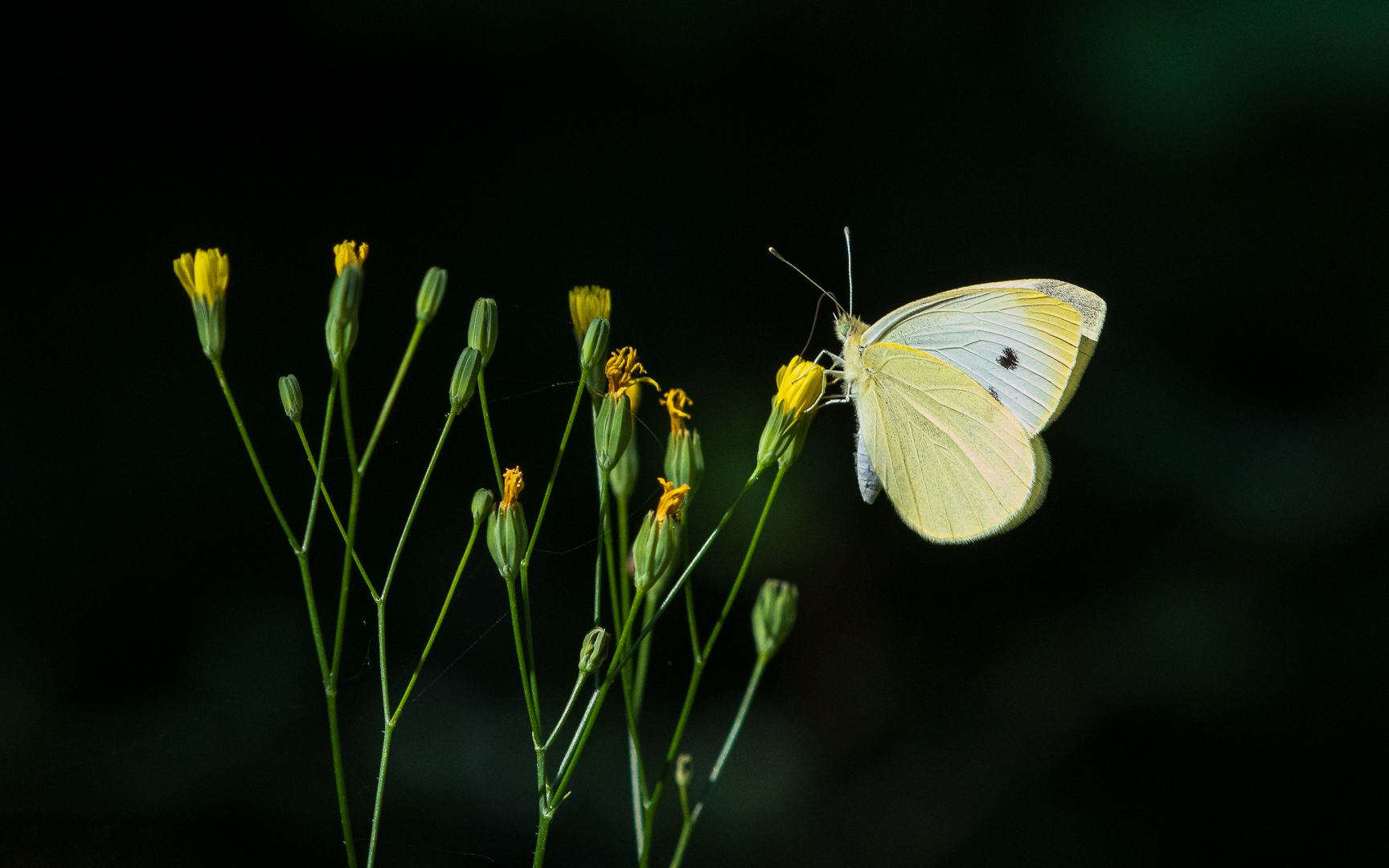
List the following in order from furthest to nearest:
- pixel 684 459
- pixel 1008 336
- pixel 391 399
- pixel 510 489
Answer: pixel 1008 336
pixel 684 459
pixel 510 489
pixel 391 399

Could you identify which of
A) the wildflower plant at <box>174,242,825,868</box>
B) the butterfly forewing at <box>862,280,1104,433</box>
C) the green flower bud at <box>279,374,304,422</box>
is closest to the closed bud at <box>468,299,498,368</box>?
the wildflower plant at <box>174,242,825,868</box>

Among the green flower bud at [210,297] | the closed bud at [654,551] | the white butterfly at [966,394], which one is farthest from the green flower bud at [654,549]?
the white butterfly at [966,394]

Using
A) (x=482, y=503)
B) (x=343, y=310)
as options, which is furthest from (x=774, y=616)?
(x=343, y=310)

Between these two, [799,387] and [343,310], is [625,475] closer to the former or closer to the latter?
[799,387]

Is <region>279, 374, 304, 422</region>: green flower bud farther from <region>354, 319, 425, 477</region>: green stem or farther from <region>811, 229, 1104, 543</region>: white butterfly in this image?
<region>811, 229, 1104, 543</region>: white butterfly

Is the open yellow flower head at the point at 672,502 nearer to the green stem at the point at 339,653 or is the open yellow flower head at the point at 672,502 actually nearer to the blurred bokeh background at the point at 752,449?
the green stem at the point at 339,653
